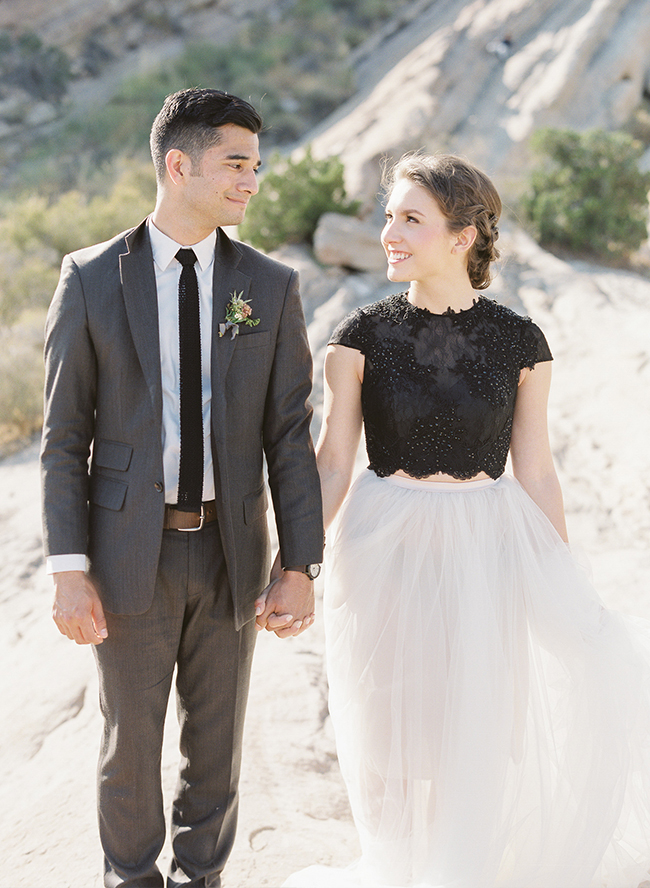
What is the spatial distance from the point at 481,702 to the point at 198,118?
5.66ft

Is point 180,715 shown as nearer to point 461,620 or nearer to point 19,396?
point 461,620

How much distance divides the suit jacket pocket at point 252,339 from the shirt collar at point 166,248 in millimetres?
210

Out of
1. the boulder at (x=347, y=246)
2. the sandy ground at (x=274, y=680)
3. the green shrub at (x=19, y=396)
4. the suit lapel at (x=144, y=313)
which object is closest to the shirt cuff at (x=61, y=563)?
the suit lapel at (x=144, y=313)

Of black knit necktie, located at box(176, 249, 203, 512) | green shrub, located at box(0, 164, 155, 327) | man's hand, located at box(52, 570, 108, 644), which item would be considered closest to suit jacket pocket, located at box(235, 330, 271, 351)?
black knit necktie, located at box(176, 249, 203, 512)

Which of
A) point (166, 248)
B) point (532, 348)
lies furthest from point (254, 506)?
point (532, 348)

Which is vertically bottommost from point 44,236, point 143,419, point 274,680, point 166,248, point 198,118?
point 274,680

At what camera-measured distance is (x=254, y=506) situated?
2166 mm

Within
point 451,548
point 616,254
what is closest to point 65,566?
point 451,548

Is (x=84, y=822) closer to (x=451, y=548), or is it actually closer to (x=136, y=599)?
(x=136, y=599)

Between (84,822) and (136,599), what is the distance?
1.21 m

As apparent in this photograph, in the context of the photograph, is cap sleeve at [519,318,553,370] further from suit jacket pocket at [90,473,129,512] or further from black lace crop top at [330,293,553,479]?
suit jacket pocket at [90,473,129,512]

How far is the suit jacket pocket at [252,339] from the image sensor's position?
80.9 inches

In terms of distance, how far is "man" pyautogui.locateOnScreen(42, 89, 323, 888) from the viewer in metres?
1.95

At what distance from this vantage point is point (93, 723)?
339 centimetres
